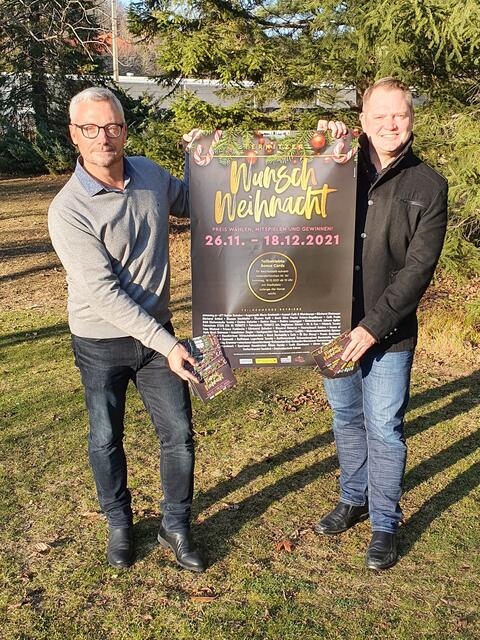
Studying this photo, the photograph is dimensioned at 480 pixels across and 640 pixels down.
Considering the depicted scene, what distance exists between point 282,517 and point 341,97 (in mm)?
6928

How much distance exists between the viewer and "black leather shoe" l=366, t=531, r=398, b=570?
3.38 m

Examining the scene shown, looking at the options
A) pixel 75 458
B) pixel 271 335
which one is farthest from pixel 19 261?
pixel 271 335

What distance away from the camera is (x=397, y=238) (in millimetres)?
2996

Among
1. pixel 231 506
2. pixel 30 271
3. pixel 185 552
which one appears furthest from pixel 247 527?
pixel 30 271

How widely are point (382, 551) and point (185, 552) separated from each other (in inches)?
39.6

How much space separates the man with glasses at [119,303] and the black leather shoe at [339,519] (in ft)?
2.47

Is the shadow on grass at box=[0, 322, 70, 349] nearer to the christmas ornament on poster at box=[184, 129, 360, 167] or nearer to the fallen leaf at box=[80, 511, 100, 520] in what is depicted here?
the fallen leaf at box=[80, 511, 100, 520]

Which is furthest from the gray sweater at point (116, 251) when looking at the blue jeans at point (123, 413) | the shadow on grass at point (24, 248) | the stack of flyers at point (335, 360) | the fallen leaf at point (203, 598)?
the shadow on grass at point (24, 248)

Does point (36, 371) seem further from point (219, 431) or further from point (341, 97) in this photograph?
point (341, 97)

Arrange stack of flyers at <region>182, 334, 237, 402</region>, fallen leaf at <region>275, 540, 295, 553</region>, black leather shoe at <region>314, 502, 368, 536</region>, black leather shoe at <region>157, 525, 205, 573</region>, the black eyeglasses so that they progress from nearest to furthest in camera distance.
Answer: the black eyeglasses → stack of flyers at <region>182, 334, 237, 402</region> → black leather shoe at <region>157, 525, 205, 573</region> → fallen leaf at <region>275, 540, 295, 553</region> → black leather shoe at <region>314, 502, 368, 536</region>

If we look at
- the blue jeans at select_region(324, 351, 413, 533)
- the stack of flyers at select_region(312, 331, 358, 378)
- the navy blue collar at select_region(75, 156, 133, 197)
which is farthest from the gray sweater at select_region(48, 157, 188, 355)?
the blue jeans at select_region(324, 351, 413, 533)

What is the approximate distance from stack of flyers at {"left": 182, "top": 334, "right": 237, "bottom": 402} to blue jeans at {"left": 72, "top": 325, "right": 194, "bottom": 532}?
0.20 metres

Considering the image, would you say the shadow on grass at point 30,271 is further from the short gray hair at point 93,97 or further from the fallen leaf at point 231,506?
the short gray hair at point 93,97

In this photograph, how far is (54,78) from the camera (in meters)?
20.5
